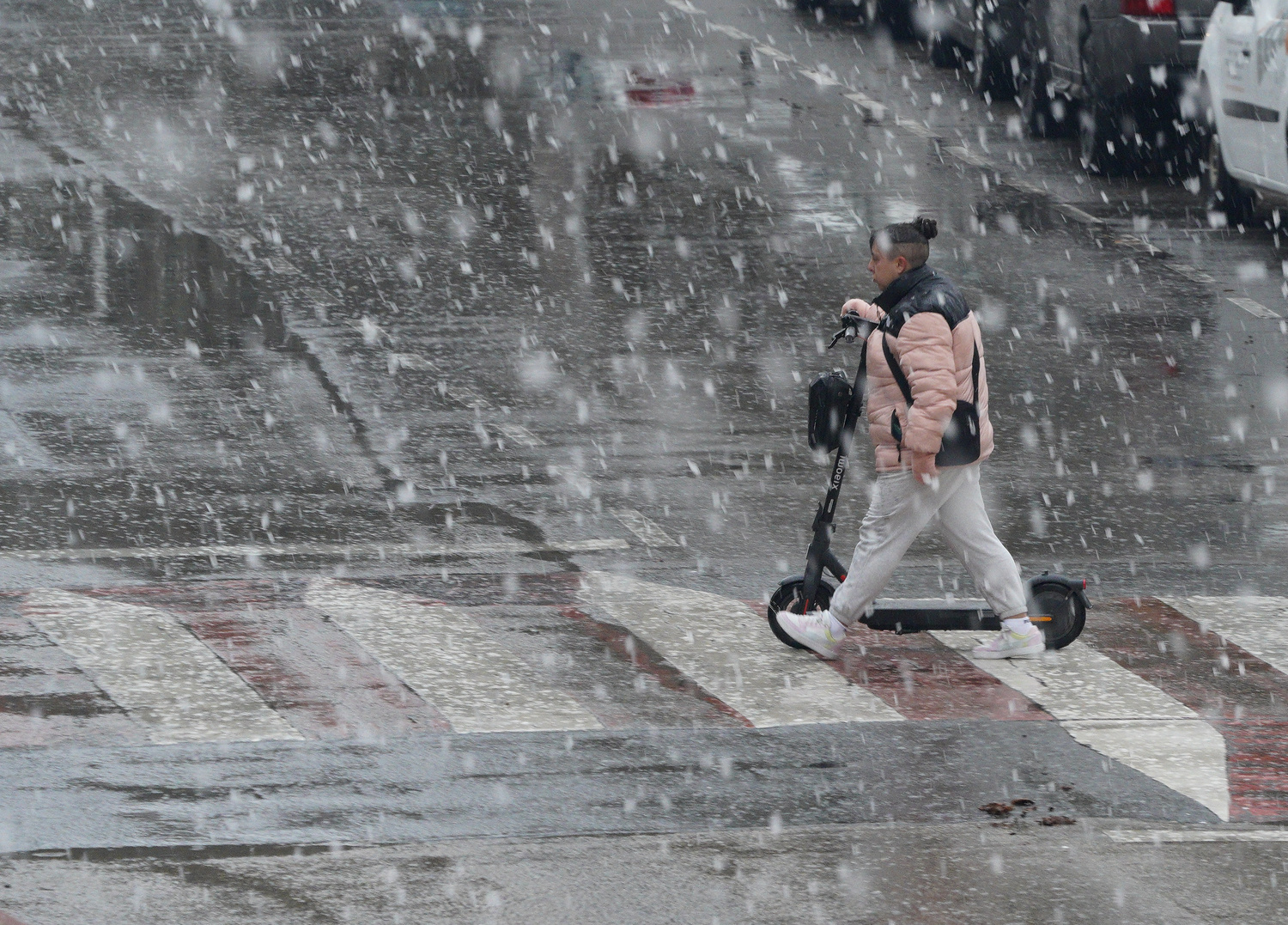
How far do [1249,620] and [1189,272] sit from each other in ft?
23.0

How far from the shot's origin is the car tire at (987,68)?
2109cm

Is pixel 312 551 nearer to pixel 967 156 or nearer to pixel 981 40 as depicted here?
pixel 967 156

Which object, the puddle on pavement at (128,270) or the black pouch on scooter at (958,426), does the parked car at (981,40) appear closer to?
the puddle on pavement at (128,270)

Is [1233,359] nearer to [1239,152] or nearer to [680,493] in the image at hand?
[1239,152]

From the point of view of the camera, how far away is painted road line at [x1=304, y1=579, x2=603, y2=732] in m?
7.33

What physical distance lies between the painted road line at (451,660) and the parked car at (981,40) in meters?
12.8

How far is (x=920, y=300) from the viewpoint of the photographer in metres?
7.67

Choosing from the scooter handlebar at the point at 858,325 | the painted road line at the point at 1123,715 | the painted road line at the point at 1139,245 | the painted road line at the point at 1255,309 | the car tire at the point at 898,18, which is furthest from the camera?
the car tire at the point at 898,18

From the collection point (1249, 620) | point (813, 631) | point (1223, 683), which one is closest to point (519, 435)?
point (813, 631)

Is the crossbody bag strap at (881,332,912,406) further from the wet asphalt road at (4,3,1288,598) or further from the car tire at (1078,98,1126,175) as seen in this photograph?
the car tire at (1078,98,1126,175)

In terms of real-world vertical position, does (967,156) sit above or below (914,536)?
A: above

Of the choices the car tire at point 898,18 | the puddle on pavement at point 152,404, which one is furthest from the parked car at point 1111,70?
the puddle on pavement at point 152,404

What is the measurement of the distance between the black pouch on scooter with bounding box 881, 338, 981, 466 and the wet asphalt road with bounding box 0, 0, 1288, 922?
40.3 inches

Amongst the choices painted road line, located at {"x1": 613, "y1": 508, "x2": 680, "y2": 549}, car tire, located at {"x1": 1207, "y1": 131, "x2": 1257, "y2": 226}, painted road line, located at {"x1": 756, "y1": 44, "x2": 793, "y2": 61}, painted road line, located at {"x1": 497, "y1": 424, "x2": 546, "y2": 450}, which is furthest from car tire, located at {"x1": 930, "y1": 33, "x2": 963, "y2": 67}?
painted road line, located at {"x1": 613, "y1": 508, "x2": 680, "y2": 549}
